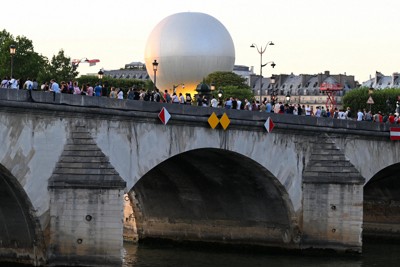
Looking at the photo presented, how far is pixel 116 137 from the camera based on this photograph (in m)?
42.2

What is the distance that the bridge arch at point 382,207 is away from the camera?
214 ft

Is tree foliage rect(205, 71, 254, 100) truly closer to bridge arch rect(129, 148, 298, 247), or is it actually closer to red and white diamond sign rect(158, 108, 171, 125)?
bridge arch rect(129, 148, 298, 247)

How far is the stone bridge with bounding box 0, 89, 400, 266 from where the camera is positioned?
3934 centimetres

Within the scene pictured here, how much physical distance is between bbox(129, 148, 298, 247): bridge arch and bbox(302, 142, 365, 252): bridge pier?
95cm

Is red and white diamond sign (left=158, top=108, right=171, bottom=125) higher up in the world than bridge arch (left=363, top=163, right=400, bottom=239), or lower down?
higher up

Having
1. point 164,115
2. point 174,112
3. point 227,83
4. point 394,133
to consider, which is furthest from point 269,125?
point 227,83

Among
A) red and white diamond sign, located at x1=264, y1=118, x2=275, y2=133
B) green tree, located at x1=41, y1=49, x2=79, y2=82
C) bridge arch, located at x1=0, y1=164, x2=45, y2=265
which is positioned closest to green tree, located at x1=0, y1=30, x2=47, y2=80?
green tree, located at x1=41, y1=49, x2=79, y2=82

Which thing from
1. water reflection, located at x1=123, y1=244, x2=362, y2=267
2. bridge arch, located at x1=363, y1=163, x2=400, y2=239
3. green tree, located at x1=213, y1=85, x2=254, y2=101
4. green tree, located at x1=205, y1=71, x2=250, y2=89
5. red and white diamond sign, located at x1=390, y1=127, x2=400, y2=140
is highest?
green tree, located at x1=205, y1=71, x2=250, y2=89

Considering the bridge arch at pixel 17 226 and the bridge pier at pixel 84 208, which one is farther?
the bridge pier at pixel 84 208

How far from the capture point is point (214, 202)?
55125 mm

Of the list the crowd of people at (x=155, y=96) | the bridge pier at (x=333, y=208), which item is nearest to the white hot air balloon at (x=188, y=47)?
the crowd of people at (x=155, y=96)

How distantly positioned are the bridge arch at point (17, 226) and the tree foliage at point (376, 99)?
3271 inches

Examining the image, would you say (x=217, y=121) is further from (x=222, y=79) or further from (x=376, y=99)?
(x=376, y=99)

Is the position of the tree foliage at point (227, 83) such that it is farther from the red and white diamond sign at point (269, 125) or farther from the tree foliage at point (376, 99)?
the red and white diamond sign at point (269, 125)
